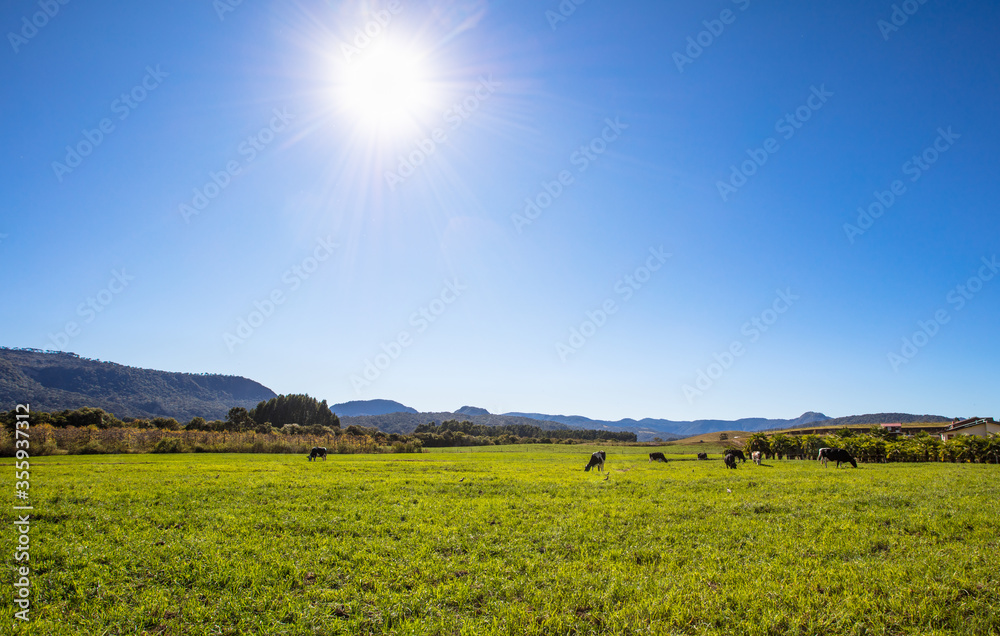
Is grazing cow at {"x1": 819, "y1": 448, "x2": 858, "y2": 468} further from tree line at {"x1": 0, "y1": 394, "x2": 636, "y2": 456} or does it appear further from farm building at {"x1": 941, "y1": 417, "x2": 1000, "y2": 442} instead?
tree line at {"x1": 0, "y1": 394, "x2": 636, "y2": 456}

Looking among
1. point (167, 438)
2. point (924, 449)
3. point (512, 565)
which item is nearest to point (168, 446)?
point (167, 438)

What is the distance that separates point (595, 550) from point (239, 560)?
8575 mm

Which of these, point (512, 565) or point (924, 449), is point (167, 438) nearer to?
point (512, 565)

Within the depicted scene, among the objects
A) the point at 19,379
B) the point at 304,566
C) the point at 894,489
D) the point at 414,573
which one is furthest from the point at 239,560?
the point at 19,379

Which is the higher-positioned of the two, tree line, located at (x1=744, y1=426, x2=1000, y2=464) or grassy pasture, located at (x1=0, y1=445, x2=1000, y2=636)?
grassy pasture, located at (x1=0, y1=445, x2=1000, y2=636)

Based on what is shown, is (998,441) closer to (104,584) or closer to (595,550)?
(595,550)

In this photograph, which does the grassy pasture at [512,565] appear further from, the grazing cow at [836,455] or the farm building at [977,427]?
the farm building at [977,427]

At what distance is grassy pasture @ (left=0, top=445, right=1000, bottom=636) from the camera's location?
296 inches

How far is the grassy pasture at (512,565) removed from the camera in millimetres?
7520

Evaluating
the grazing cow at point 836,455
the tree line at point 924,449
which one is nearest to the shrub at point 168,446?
the grazing cow at point 836,455

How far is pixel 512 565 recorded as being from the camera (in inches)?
398

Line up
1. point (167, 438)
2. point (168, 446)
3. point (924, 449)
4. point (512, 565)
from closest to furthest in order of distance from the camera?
point (512, 565) → point (924, 449) → point (168, 446) → point (167, 438)

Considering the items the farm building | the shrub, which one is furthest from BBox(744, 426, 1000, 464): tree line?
the shrub

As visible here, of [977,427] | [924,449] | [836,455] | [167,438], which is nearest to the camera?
[836,455]
